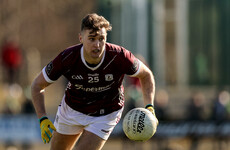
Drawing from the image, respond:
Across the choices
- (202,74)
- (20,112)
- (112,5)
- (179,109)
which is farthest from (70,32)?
(20,112)

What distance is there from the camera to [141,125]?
6.90 metres

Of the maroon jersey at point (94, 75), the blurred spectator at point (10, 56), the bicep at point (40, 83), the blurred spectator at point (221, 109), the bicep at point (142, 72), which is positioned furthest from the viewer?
the blurred spectator at point (10, 56)

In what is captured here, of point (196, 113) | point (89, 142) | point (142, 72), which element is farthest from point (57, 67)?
point (196, 113)

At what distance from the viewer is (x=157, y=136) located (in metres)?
15.4

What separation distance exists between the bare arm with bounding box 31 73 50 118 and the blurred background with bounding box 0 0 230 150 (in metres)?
7.23

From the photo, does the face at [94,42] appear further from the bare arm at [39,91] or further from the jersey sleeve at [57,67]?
the bare arm at [39,91]

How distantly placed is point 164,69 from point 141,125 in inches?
598

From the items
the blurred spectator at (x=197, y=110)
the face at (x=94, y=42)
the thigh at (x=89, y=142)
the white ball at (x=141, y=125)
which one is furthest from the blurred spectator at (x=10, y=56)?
the white ball at (x=141, y=125)

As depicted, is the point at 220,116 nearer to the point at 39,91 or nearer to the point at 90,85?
the point at 90,85

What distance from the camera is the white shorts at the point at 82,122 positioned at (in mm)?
7336

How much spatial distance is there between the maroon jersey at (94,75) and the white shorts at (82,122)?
0.08 m

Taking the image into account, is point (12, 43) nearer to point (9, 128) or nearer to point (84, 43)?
point (9, 128)

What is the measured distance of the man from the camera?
698cm

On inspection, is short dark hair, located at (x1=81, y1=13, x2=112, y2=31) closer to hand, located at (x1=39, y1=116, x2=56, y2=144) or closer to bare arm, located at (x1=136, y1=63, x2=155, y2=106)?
bare arm, located at (x1=136, y1=63, x2=155, y2=106)
